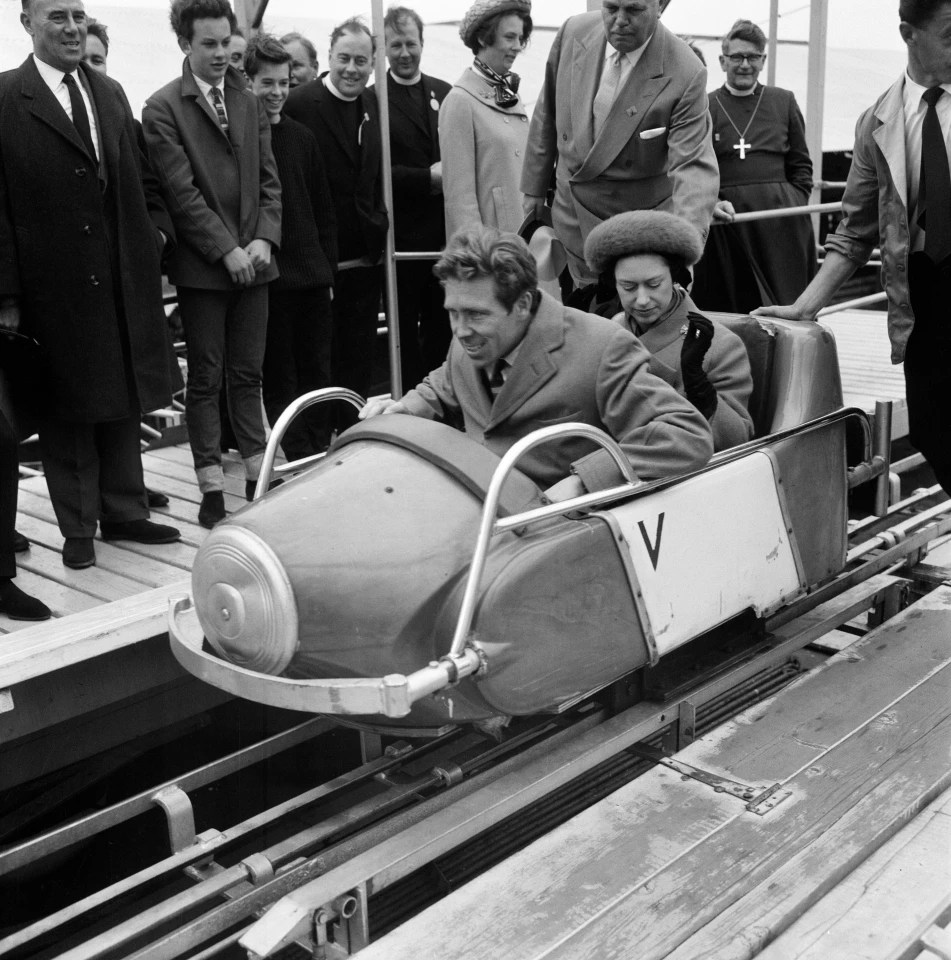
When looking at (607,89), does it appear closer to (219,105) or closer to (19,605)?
(219,105)

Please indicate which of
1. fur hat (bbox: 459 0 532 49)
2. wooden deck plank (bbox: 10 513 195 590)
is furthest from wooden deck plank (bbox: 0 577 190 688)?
fur hat (bbox: 459 0 532 49)

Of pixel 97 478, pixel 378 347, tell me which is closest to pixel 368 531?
pixel 97 478

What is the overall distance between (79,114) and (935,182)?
2.31 meters

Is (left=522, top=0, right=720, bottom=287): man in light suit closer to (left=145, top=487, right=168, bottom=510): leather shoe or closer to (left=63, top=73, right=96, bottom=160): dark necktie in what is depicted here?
(left=63, top=73, right=96, bottom=160): dark necktie

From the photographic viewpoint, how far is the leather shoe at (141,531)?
370 centimetres

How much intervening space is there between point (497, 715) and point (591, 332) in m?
0.93

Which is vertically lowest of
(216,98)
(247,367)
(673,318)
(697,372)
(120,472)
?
(120,472)

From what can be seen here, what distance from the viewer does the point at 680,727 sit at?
3125 millimetres

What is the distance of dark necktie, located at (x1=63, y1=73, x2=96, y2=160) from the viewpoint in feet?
11.2

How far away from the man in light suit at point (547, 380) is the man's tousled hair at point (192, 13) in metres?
1.56

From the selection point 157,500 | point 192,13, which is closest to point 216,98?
point 192,13

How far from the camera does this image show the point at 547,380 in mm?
2801

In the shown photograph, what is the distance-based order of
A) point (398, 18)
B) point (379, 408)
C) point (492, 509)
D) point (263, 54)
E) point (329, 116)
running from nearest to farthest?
1. point (492, 509)
2. point (379, 408)
3. point (263, 54)
4. point (329, 116)
5. point (398, 18)

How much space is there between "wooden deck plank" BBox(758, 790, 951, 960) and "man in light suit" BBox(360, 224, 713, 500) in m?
0.94
